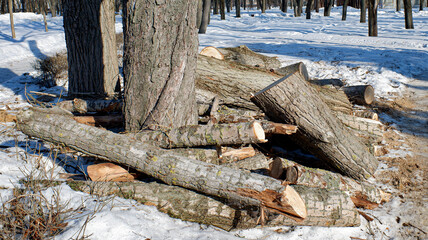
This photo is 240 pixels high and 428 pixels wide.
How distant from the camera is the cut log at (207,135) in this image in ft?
10.6

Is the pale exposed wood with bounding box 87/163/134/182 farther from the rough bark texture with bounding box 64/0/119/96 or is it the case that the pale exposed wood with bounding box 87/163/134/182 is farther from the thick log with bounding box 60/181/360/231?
the rough bark texture with bounding box 64/0/119/96

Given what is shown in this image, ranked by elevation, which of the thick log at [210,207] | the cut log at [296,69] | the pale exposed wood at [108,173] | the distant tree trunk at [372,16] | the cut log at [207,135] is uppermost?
the distant tree trunk at [372,16]

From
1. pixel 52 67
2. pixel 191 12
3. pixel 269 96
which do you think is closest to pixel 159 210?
pixel 269 96

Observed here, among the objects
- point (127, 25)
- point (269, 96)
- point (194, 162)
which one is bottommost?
point (194, 162)

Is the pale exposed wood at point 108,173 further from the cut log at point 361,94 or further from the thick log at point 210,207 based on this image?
the cut log at point 361,94

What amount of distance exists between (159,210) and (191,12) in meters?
2.19

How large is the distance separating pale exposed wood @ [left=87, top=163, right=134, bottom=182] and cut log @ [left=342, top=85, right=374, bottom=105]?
486 cm

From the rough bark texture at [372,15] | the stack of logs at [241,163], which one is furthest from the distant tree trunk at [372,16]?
the stack of logs at [241,163]

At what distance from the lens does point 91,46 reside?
5238 millimetres

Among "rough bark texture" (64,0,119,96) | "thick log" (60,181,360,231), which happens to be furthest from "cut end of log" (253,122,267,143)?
"rough bark texture" (64,0,119,96)

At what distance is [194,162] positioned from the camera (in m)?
2.92

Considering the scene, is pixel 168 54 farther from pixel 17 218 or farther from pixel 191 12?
pixel 17 218

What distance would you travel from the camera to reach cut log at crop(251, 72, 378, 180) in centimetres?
336

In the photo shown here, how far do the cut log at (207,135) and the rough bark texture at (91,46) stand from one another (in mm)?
2346
